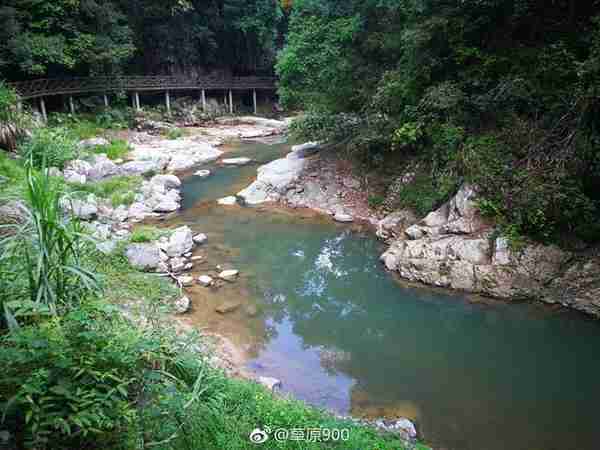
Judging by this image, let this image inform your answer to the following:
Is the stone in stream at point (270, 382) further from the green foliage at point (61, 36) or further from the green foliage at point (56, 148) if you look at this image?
the green foliage at point (61, 36)

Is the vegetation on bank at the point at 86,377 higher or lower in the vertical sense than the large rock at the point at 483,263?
higher

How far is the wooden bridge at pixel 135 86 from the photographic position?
16.6m

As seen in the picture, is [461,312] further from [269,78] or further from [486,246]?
[269,78]

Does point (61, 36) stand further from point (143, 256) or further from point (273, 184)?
point (143, 256)

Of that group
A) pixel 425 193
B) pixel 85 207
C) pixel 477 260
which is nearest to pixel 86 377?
pixel 477 260

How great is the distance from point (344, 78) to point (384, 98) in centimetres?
203

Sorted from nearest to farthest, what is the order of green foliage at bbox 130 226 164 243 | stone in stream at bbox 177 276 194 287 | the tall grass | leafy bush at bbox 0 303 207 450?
leafy bush at bbox 0 303 207 450, the tall grass, stone in stream at bbox 177 276 194 287, green foliage at bbox 130 226 164 243

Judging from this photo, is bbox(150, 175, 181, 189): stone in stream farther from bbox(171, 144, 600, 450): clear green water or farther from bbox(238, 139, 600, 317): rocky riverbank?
bbox(238, 139, 600, 317): rocky riverbank

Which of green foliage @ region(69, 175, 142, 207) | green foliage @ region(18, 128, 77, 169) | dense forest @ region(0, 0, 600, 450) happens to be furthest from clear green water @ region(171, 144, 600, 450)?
Result: green foliage @ region(18, 128, 77, 169)

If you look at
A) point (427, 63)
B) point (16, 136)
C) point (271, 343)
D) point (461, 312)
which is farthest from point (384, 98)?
point (16, 136)

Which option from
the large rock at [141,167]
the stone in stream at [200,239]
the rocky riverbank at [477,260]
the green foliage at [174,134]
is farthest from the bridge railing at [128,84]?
the rocky riverbank at [477,260]

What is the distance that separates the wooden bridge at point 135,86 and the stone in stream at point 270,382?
15197mm

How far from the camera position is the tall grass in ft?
9.33

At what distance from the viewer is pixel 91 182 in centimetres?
1211
